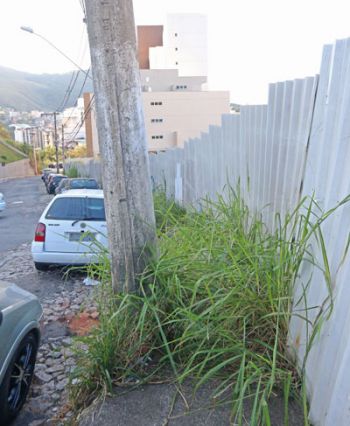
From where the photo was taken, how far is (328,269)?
2.38 m

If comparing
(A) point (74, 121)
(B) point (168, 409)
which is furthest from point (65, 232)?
(A) point (74, 121)

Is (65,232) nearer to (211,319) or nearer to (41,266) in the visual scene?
(41,266)

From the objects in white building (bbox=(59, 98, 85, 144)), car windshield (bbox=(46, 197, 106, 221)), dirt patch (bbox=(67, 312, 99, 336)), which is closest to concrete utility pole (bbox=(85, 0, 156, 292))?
dirt patch (bbox=(67, 312, 99, 336))

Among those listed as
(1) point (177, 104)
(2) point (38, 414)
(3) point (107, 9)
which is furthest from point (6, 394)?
(1) point (177, 104)

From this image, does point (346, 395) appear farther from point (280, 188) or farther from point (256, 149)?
point (256, 149)

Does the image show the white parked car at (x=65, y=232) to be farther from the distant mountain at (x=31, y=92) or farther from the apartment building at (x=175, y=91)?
the distant mountain at (x=31, y=92)

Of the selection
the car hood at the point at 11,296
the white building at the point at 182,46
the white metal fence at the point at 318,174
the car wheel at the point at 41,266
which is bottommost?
the car wheel at the point at 41,266

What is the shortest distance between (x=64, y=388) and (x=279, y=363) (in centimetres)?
216

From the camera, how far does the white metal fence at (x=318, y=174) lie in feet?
7.42

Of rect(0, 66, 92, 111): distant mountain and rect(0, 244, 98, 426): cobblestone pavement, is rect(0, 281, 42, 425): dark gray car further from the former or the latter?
rect(0, 66, 92, 111): distant mountain

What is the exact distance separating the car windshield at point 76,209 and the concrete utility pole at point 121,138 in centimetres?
451

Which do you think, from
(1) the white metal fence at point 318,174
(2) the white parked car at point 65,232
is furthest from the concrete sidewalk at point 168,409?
(2) the white parked car at point 65,232

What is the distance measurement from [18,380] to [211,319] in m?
1.75

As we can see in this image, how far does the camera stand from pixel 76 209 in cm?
794
